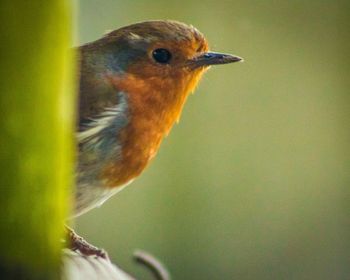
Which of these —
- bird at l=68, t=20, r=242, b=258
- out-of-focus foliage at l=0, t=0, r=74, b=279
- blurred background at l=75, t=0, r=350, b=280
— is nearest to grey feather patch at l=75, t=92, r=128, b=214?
bird at l=68, t=20, r=242, b=258

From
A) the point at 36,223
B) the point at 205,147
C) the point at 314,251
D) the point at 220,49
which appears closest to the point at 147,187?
the point at 205,147

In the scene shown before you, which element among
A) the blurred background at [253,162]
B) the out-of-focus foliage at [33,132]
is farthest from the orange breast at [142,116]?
the out-of-focus foliage at [33,132]

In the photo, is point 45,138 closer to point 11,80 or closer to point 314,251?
point 11,80

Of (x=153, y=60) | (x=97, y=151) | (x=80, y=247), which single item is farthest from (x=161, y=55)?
(x=80, y=247)

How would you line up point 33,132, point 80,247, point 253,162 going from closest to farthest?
point 33,132, point 80,247, point 253,162

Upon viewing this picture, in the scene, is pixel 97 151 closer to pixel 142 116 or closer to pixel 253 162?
pixel 142 116

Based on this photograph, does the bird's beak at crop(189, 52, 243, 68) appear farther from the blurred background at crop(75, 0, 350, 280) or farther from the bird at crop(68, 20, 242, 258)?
the blurred background at crop(75, 0, 350, 280)
